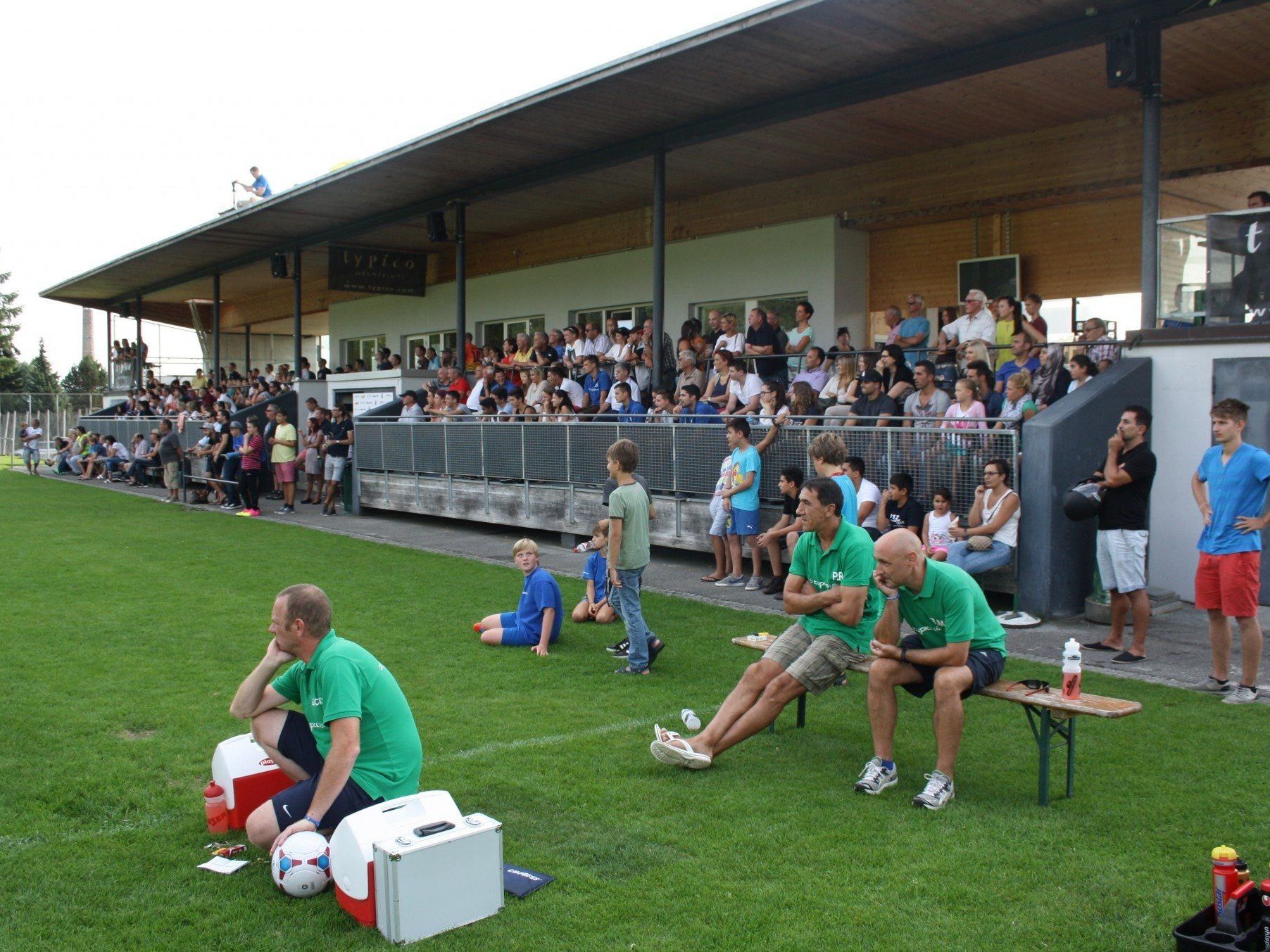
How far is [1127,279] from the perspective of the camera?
1502 cm

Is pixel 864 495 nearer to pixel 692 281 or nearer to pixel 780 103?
pixel 780 103

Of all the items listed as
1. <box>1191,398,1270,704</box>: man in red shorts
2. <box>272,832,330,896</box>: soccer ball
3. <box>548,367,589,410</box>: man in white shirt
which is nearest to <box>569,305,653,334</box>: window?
<box>548,367,589,410</box>: man in white shirt

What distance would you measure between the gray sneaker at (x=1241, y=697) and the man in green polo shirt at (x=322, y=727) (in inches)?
208

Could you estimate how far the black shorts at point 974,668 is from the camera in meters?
5.37

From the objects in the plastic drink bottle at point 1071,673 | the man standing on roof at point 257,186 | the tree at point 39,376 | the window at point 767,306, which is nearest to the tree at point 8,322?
the tree at point 39,376

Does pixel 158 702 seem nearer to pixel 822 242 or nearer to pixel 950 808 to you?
pixel 950 808

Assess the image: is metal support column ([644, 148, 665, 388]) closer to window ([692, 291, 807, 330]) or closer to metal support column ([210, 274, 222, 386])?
window ([692, 291, 807, 330])

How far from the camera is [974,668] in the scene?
17.6 feet

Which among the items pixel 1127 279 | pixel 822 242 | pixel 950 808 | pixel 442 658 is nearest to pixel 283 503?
pixel 822 242

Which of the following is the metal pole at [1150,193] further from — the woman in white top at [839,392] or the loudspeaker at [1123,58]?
the woman in white top at [839,392]

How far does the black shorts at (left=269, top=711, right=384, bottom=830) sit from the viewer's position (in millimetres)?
4480

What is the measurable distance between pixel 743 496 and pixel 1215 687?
542 centimetres

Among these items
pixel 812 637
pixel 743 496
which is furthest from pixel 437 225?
pixel 812 637

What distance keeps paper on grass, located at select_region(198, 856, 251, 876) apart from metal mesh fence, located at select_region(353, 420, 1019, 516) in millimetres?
7379
